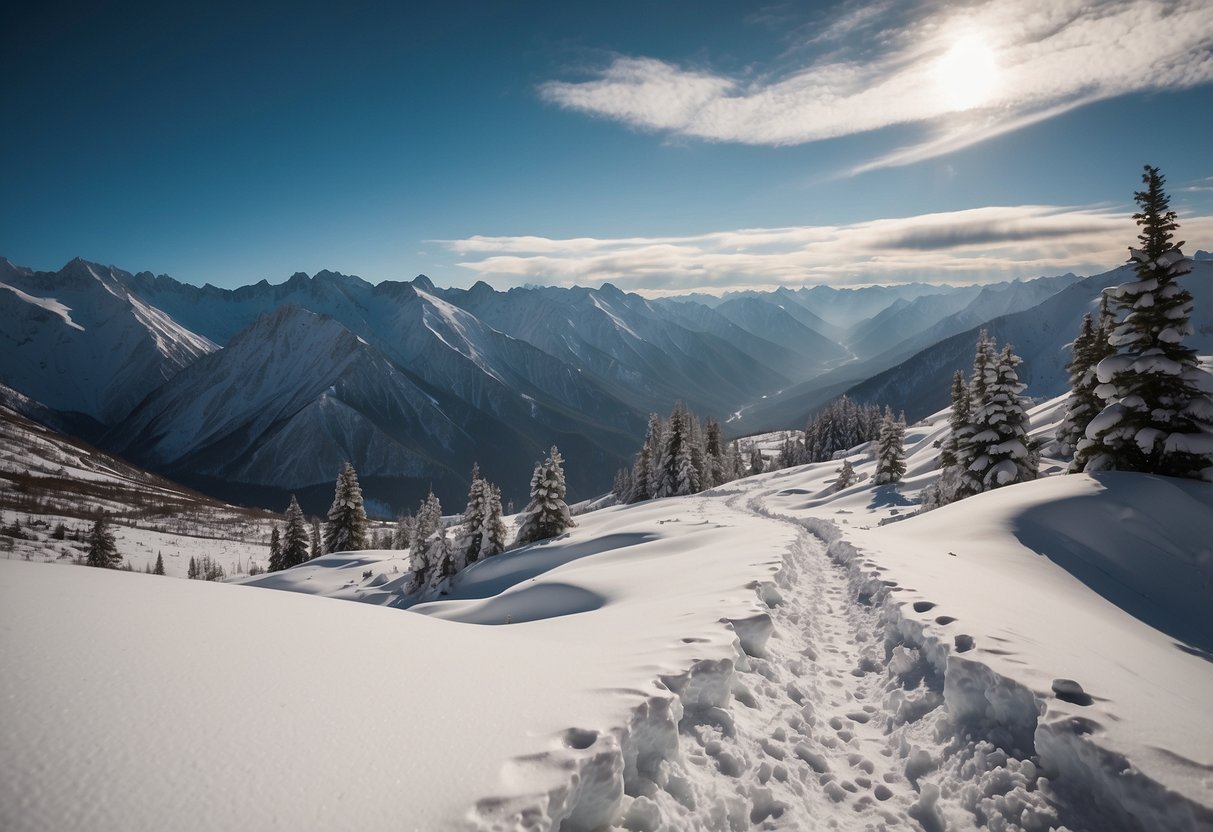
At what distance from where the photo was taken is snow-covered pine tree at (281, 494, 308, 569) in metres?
61.9

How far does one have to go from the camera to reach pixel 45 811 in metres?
2.88

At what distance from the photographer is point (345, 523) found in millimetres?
60094

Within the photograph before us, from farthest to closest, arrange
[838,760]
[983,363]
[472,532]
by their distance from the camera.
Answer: [472,532] < [983,363] < [838,760]

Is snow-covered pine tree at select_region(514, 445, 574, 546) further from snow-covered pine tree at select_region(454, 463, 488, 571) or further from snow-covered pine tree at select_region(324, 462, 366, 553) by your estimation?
snow-covered pine tree at select_region(324, 462, 366, 553)

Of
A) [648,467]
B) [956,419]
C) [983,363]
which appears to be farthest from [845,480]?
[648,467]

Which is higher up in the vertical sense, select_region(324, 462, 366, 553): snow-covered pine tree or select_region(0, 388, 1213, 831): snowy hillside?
select_region(0, 388, 1213, 831): snowy hillside

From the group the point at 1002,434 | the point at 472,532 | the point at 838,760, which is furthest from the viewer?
the point at 472,532

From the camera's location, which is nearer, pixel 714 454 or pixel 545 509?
pixel 545 509

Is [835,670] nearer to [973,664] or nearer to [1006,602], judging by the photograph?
[973,664]

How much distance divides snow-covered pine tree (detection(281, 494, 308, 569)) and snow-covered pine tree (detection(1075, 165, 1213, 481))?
235 ft

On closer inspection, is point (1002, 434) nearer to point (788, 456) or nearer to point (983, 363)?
point (983, 363)

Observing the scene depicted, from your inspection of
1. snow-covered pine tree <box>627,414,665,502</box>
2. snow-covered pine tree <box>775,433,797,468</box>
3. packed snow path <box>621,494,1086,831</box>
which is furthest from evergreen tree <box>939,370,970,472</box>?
snow-covered pine tree <box>775,433,797,468</box>

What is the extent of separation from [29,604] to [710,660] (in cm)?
773

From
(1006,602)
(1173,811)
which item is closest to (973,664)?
(1173,811)
